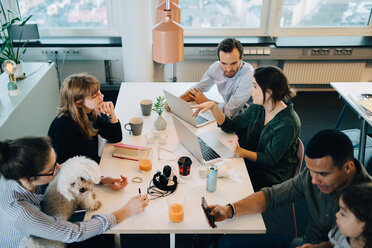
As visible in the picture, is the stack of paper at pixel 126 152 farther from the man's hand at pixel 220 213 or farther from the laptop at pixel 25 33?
the laptop at pixel 25 33

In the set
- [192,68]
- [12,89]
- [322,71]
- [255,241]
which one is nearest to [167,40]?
[255,241]

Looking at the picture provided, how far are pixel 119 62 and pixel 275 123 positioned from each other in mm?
2833

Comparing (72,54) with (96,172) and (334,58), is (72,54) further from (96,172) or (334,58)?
(334,58)

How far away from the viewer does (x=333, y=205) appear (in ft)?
4.91

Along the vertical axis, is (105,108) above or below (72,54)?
above

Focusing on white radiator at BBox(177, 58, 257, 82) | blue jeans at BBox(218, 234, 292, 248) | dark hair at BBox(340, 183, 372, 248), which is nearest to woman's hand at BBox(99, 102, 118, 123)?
blue jeans at BBox(218, 234, 292, 248)

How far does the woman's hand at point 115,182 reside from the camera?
67.4 inches

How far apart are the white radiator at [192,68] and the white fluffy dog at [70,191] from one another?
9.36ft

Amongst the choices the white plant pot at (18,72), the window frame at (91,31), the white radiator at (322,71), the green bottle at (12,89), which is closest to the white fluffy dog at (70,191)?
the green bottle at (12,89)

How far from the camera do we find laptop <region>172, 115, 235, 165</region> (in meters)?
1.88

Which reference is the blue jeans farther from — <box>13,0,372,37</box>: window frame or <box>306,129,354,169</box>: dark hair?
<box>13,0,372,37</box>: window frame

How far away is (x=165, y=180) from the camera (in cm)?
174

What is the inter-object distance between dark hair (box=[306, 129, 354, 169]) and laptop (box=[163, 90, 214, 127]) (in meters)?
0.97

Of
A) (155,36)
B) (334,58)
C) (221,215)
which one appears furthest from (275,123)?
(334,58)
